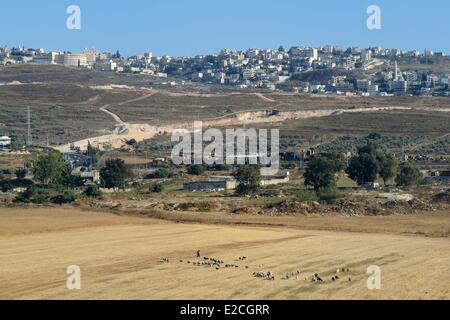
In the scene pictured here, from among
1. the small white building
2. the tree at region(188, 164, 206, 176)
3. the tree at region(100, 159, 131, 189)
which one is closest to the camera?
the tree at region(100, 159, 131, 189)

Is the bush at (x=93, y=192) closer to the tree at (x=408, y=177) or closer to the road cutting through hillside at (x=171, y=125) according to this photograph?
the tree at (x=408, y=177)

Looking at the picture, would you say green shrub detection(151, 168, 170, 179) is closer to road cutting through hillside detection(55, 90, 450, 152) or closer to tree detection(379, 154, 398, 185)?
tree detection(379, 154, 398, 185)

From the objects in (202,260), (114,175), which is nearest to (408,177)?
(114,175)

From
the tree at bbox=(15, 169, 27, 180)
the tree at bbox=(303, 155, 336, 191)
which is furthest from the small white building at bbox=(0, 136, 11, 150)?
the tree at bbox=(303, 155, 336, 191)

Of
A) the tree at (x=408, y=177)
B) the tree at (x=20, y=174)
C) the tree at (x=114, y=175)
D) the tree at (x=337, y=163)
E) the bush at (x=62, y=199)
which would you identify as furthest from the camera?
the tree at (x=20, y=174)

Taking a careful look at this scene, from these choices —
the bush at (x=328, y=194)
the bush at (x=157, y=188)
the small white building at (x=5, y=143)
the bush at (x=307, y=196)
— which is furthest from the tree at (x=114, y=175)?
the small white building at (x=5, y=143)

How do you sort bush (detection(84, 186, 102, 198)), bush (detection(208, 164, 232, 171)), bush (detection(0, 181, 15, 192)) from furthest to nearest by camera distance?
bush (detection(208, 164, 232, 171))
bush (detection(0, 181, 15, 192))
bush (detection(84, 186, 102, 198))
